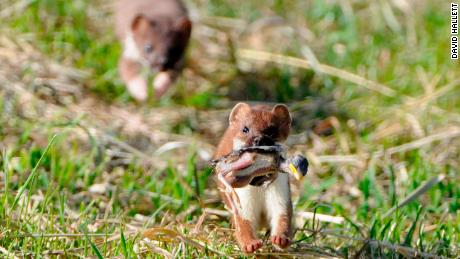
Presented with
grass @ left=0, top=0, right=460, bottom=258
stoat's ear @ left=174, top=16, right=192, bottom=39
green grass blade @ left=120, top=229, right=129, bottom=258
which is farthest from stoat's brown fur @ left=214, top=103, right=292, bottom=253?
stoat's ear @ left=174, top=16, right=192, bottom=39

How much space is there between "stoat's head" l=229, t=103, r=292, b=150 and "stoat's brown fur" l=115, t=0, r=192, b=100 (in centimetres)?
296

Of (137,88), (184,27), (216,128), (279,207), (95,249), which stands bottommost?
(95,249)

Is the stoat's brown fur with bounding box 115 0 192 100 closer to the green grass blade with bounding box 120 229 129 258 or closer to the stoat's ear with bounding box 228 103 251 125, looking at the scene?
the stoat's ear with bounding box 228 103 251 125

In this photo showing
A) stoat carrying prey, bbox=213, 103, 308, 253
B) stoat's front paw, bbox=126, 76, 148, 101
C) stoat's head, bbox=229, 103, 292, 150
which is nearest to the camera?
stoat carrying prey, bbox=213, 103, 308, 253

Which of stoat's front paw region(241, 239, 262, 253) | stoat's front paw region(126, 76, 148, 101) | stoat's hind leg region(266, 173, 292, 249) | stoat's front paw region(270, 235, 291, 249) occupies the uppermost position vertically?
stoat's front paw region(126, 76, 148, 101)

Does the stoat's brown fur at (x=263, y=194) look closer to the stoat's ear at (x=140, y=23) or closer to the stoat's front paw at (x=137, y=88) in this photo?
the stoat's front paw at (x=137, y=88)

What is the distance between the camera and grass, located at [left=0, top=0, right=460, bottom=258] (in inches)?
152

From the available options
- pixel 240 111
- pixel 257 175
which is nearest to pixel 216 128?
pixel 240 111

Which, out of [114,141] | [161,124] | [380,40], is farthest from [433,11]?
[114,141]

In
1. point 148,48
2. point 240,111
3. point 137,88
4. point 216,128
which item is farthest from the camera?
point 148,48

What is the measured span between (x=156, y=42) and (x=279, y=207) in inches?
141

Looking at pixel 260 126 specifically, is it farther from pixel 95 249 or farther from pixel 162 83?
pixel 162 83

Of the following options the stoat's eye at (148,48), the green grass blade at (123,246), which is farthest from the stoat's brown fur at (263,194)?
the stoat's eye at (148,48)

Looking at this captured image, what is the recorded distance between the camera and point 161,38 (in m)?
6.83
